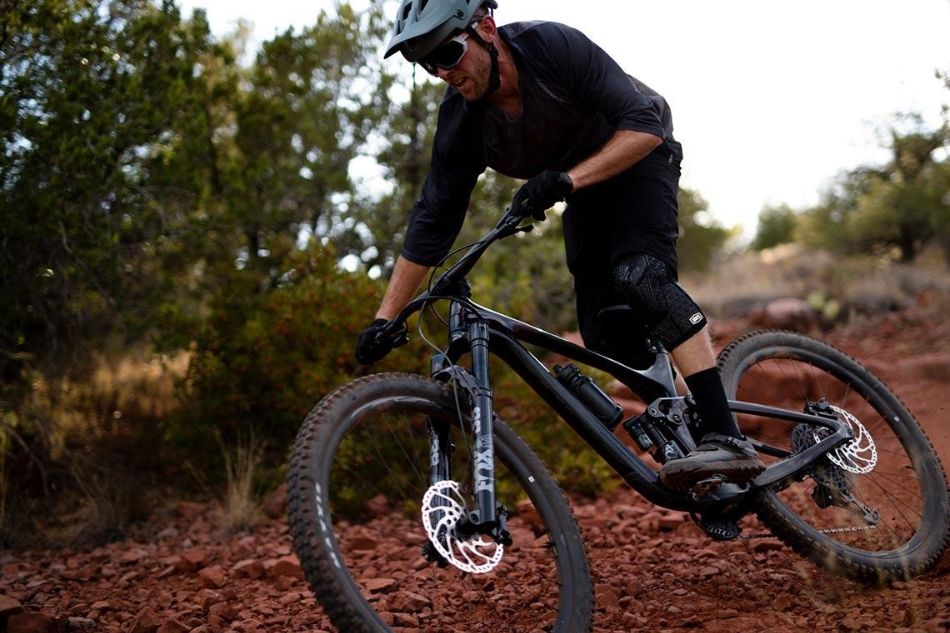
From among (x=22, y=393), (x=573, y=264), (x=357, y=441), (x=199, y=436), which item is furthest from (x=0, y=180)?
(x=573, y=264)

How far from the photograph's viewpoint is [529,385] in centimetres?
313

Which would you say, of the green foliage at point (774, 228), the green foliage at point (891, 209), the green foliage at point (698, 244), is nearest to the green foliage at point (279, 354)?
the green foliage at point (891, 209)

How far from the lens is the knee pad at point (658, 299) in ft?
10.4

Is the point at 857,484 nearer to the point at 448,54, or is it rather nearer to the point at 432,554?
the point at 432,554

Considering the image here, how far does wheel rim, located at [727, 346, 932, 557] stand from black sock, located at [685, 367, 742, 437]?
427 mm

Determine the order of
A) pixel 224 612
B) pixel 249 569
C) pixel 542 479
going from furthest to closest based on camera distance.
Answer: pixel 249 569 → pixel 224 612 → pixel 542 479

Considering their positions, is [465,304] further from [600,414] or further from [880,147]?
[880,147]

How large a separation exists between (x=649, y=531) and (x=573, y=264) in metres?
1.89

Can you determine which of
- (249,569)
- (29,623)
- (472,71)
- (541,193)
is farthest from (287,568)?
(472,71)

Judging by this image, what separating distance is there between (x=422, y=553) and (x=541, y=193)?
46.8 inches

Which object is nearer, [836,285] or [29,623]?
[29,623]

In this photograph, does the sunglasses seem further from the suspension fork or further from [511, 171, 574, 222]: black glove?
the suspension fork

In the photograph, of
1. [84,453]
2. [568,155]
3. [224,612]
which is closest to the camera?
[568,155]

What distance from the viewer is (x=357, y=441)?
5148 millimetres
